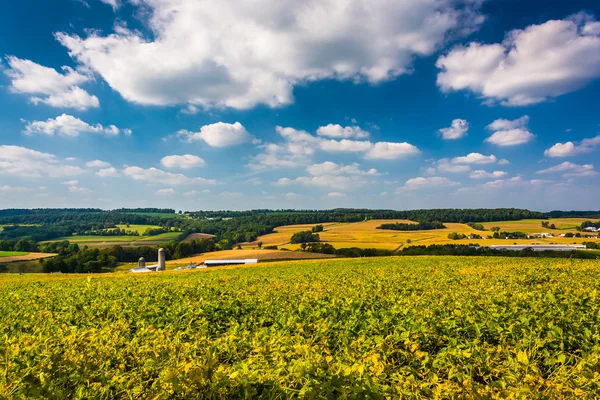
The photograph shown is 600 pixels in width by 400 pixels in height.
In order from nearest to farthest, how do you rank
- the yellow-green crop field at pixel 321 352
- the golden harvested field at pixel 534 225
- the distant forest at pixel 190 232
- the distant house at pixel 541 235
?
1. the yellow-green crop field at pixel 321 352
2. the distant forest at pixel 190 232
3. the distant house at pixel 541 235
4. the golden harvested field at pixel 534 225

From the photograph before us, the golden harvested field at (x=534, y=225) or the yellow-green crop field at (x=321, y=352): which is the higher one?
the yellow-green crop field at (x=321, y=352)

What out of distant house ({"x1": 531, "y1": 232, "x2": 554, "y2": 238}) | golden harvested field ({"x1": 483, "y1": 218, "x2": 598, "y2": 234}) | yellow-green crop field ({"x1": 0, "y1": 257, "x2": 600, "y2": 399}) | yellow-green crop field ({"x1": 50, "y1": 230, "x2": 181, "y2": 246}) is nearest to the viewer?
yellow-green crop field ({"x1": 0, "y1": 257, "x2": 600, "y2": 399})

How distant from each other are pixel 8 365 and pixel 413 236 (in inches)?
4612

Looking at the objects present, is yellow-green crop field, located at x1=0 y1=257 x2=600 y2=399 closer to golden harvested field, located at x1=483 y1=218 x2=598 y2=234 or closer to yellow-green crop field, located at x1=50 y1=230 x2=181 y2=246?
yellow-green crop field, located at x1=50 y1=230 x2=181 y2=246

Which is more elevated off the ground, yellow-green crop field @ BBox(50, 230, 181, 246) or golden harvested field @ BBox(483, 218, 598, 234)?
golden harvested field @ BBox(483, 218, 598, 234)

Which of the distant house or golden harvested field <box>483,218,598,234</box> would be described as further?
golden harvested field <box>483,218,598,234</box>

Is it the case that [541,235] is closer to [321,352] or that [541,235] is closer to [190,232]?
[321,352]

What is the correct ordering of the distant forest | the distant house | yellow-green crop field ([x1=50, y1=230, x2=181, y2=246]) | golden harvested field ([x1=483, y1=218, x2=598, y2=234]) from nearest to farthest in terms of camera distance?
the distant forest → the distant house → golden harvested field ([x1=483, y1=218, x2=598, y2=234]) → yellow-green crop field ([x1=50, y1=230, x2=181, y2=246])

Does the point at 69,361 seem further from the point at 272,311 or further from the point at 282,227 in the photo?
the point at 282,227

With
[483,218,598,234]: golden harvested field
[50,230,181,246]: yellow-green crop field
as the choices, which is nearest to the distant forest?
[483,218,598,234]: golden harvested field

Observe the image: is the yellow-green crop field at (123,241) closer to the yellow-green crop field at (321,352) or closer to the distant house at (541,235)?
the yellow-green crop field at (321,352)

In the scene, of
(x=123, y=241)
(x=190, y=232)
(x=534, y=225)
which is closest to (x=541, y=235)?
(x=534, y=225)

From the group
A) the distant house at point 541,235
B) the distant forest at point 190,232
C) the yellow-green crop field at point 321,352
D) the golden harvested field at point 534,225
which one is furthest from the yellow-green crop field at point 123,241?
the golden harvested field at point 534,225

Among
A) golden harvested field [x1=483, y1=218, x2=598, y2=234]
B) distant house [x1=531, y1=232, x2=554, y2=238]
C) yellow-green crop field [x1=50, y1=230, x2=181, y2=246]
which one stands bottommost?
yellow-green crop field [x1=50, y1=230, x2=181, y2=246]
